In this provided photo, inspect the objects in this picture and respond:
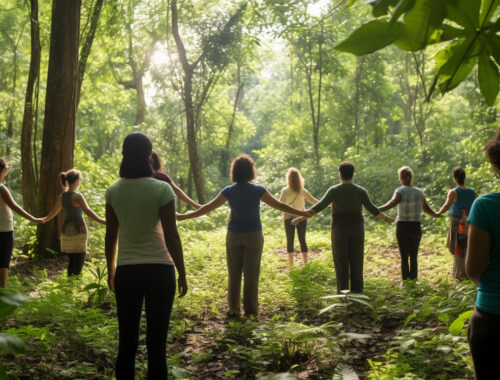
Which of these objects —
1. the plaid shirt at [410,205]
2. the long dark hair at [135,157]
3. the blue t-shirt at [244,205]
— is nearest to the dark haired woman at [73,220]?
the blue t-shirt at [244,205]

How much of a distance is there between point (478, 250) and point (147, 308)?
246 centimetres

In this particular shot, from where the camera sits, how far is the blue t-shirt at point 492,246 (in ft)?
7.89

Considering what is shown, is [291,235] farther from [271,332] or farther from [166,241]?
[166,241]

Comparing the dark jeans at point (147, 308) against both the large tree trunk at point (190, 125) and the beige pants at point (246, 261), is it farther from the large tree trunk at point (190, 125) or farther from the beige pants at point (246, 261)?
the large tree trunk at point (190, 125)

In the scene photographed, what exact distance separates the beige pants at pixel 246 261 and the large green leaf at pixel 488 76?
5178mm

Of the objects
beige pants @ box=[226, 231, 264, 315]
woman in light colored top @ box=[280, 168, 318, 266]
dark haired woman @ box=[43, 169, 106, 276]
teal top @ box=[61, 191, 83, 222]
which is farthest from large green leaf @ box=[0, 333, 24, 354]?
woman in light colored top @ box=[280, 168, 318, 266]

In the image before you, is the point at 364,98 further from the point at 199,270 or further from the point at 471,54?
the point at 471,54

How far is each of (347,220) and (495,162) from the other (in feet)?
15.4

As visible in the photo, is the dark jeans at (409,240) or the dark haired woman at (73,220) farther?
the dark jeans at (409,240)

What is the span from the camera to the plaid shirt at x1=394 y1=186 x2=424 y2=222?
26.7 feet

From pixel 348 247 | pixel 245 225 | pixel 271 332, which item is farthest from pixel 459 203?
pixel 271 332

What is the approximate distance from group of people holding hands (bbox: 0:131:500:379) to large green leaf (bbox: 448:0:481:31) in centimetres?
129

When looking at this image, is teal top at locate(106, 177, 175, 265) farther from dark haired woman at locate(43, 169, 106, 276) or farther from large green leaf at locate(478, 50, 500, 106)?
dark haired woman at locate(43, 169, 106, 276)

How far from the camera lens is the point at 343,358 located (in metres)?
4.71
